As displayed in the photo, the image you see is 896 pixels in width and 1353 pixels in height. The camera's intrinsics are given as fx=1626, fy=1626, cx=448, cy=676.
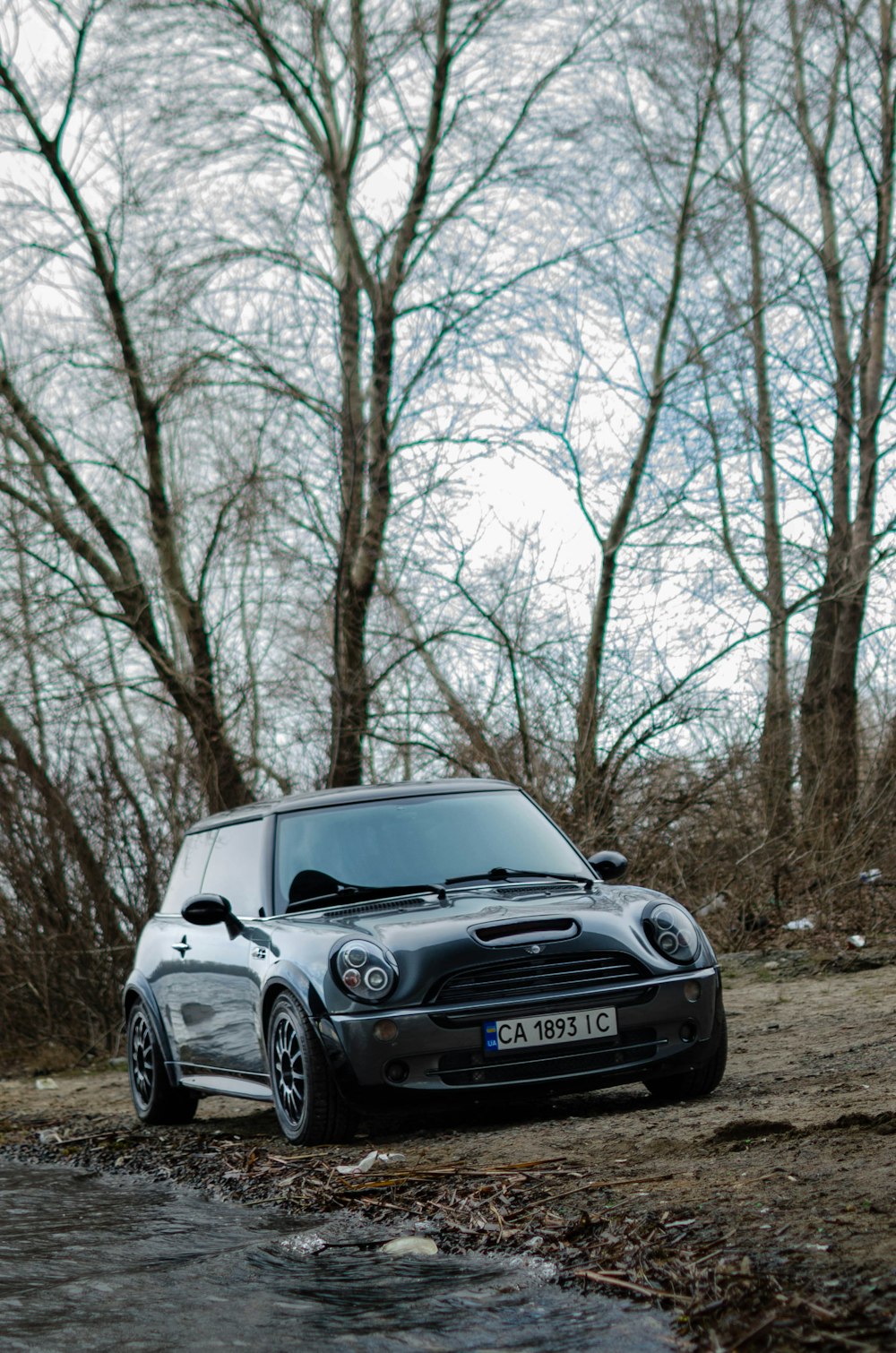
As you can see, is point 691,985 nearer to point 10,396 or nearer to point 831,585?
point 831,585

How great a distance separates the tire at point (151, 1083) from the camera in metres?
8.93

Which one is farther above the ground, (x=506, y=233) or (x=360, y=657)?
(x=506, y=233)

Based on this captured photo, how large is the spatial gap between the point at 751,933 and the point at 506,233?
8896 millimetres

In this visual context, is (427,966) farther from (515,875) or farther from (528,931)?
(515,875)

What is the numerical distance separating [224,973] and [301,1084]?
45.4 inches

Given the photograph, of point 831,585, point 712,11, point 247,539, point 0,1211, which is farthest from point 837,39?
point 0,1211

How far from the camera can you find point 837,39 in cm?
2022

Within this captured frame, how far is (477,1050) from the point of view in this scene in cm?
652

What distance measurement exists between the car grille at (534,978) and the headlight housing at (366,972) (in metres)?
0.19

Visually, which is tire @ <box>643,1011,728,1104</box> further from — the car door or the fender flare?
the fender flare

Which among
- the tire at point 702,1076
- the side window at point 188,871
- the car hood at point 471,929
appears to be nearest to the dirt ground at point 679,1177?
the tire at point 702,1076

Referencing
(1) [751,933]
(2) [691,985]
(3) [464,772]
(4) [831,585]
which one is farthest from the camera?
(4) [831,585]

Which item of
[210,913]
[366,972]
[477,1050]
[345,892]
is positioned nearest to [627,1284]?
[477,1050]

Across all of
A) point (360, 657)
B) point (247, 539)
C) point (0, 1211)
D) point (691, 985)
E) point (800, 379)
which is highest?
point (800, 379)
